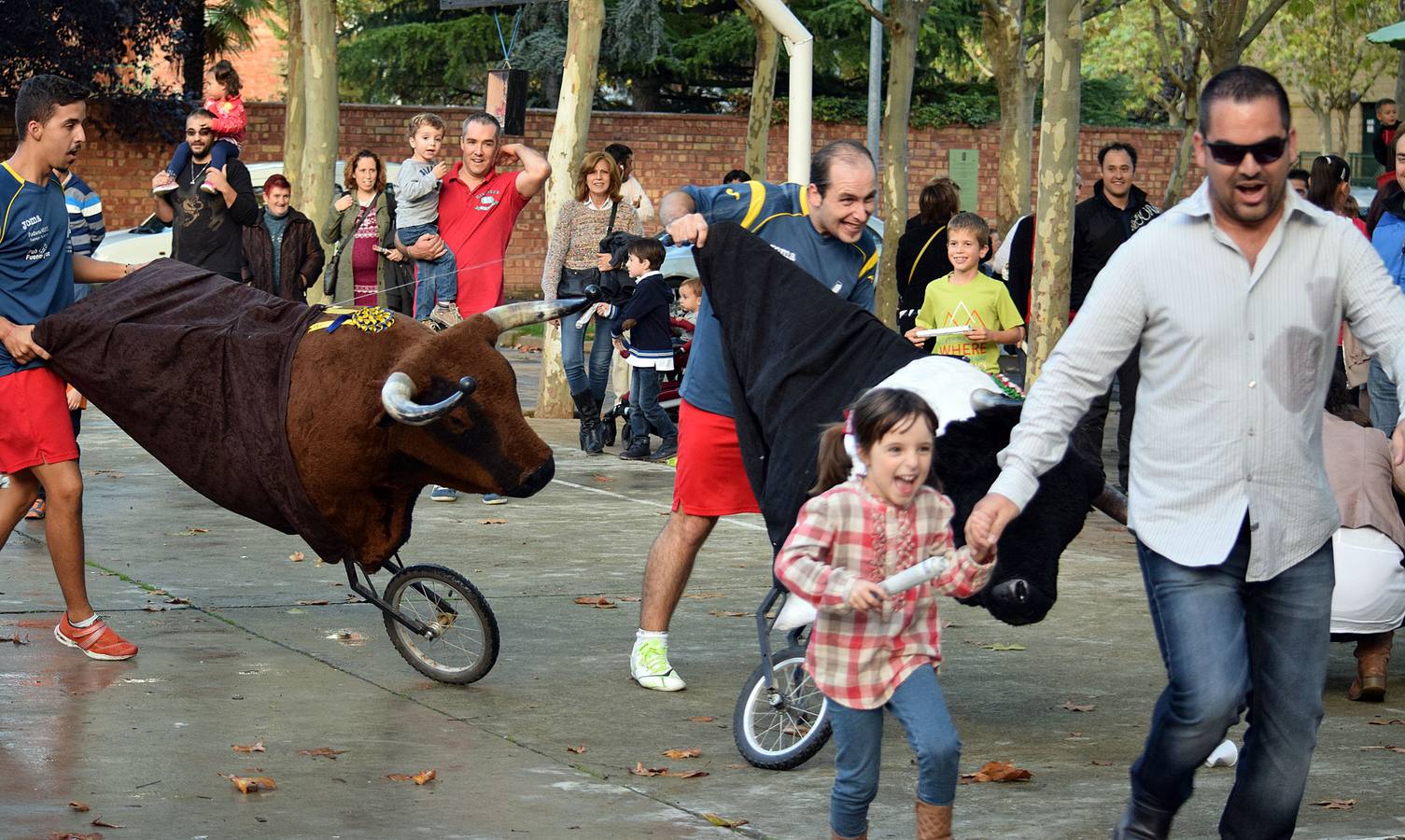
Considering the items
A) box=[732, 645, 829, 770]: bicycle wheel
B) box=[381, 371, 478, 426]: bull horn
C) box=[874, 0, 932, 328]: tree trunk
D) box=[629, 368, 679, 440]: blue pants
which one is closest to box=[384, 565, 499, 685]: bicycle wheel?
box=[381, 371, 478, 426]: bull horn

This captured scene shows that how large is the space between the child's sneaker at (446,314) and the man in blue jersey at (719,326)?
427 centimetres

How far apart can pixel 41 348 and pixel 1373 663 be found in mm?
5048

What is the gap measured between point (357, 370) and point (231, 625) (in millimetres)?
1830

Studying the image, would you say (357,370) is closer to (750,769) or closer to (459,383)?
(459,383)

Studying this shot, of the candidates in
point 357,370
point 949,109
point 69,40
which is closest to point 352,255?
point 357,370

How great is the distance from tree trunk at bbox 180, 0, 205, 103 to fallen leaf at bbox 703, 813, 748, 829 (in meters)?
28.0

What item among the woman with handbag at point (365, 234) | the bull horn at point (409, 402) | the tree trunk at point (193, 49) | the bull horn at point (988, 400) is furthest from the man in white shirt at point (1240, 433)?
the tree trunk at point (193, 49)

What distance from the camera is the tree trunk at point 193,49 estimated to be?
31875 mm

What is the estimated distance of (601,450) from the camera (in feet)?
46.8

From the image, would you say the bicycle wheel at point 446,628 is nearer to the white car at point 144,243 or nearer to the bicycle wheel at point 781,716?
the bicycle wheel at point 781,716

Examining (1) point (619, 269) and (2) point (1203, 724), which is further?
(1) point (619, 269)

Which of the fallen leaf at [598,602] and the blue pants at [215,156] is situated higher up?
the blue pants at [215,156]

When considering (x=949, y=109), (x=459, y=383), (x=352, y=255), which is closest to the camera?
(x=459, y=383)

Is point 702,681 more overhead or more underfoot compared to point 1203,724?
more underfoot
